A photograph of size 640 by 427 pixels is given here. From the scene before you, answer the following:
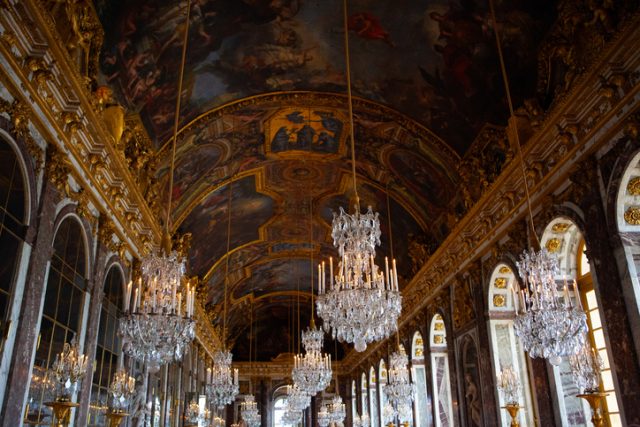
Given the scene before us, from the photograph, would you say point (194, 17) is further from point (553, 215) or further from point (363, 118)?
point (553, 215)

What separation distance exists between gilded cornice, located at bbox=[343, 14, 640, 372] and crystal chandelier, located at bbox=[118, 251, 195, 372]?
5.83 metres

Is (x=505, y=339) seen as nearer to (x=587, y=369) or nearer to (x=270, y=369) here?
(x=587, y=369)

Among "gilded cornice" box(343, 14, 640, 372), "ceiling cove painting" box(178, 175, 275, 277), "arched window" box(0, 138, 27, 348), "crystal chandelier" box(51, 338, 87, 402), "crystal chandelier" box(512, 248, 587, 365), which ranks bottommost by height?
"crystal chandelier" box(51, 338, 87, 402)

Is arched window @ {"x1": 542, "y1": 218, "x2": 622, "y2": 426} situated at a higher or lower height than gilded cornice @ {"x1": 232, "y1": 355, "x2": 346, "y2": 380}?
lower

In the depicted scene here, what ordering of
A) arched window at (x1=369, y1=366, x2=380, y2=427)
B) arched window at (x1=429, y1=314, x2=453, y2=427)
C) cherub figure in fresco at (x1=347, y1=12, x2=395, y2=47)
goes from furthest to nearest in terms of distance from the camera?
arched window at (x1=369, y1=366, x2=380, y2=427) → arched window at (x1=429, y1=314, x2=453, y2=427) → cherub figure in fresco at (x1=347, y1=12, x2=395, y2=47)

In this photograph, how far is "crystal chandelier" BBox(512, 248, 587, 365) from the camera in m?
6.19

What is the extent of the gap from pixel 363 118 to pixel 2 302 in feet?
31.2

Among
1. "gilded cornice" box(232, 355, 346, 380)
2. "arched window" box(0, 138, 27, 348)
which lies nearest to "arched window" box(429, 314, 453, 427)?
"arched window" box(0, 138, 27, 348)

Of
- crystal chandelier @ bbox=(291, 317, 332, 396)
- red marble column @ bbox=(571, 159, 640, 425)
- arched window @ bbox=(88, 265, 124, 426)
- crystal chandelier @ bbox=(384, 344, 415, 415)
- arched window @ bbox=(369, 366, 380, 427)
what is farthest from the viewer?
arched window @ bbox=(369, 366, 380, 427)

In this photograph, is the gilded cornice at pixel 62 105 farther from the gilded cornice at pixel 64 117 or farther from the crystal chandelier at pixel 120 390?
the crystal chandelier at pixel 120 390

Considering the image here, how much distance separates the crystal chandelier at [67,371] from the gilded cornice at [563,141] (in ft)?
23.9

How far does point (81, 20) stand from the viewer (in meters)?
7.86

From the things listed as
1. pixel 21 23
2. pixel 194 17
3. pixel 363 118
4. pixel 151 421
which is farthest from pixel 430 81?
pixel 151 421

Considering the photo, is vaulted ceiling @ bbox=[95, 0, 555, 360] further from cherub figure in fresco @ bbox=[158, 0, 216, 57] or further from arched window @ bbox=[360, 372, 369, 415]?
arched window @ bbox=[360, 372, 369, 415]
